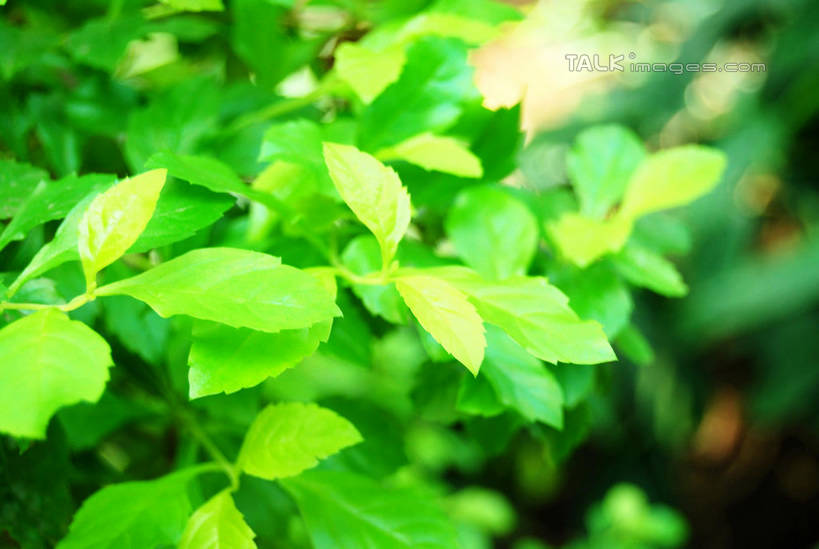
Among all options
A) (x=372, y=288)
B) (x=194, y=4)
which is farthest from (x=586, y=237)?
(x=194, y=4)

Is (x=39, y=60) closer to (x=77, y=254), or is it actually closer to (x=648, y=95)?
(x=77, y=254)

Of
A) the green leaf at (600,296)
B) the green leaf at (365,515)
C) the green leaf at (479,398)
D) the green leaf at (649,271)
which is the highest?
the green leaf at (649,271)

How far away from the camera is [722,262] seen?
1.82m

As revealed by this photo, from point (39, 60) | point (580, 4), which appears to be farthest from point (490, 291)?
point (580, 4)

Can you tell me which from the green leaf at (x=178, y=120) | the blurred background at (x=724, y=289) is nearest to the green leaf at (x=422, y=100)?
the green leaf at (x=178, y=120)

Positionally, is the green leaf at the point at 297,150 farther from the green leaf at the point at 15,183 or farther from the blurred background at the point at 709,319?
the blurred background at the point at 709,319

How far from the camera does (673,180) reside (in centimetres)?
46

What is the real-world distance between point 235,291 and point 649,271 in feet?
0.84

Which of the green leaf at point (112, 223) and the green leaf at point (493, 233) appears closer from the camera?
the green leaf at point (112, 223)

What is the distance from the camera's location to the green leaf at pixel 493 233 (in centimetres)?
40

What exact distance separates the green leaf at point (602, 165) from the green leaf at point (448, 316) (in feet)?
0.66

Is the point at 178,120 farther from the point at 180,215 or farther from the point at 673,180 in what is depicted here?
the point at 673,180

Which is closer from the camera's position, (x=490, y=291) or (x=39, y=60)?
(x=490, y=291)

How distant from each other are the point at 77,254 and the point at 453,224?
0.67ft
